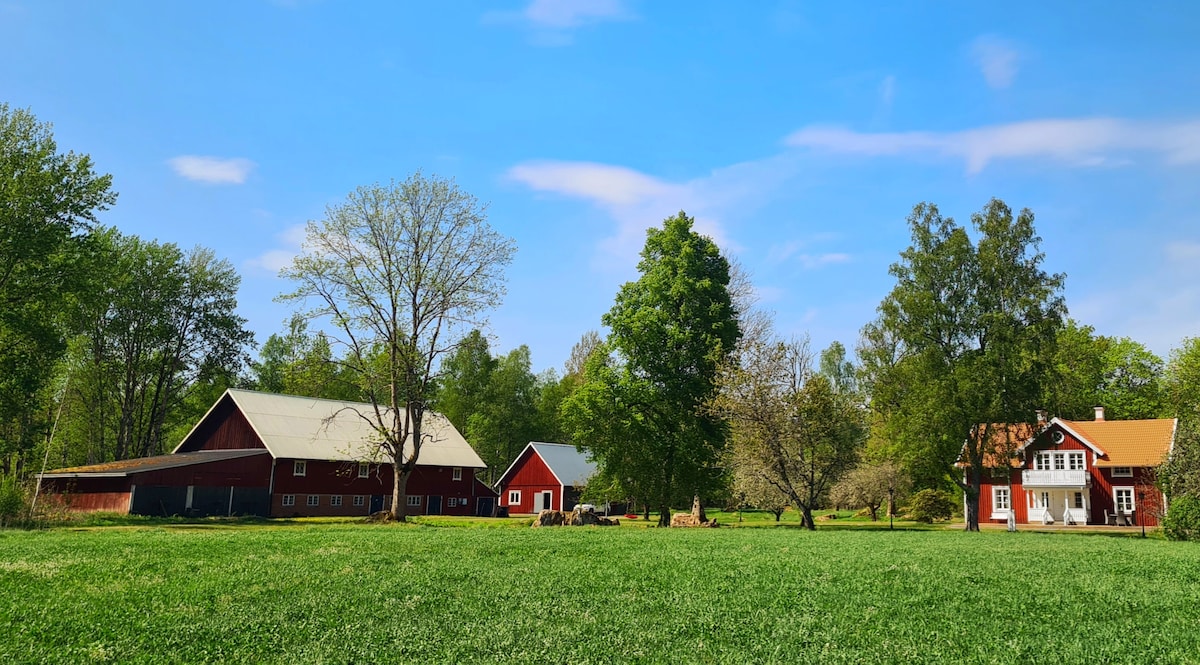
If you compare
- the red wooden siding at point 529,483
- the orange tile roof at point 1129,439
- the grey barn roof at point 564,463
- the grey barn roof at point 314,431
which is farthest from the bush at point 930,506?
the grey barn roof at point 314,431

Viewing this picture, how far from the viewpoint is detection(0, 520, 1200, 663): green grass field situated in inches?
331

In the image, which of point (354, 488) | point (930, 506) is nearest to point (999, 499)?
point (930, 506)

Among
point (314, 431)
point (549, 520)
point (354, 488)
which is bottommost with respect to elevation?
point (549, 520)

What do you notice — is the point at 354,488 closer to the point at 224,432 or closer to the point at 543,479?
the point at 224,432

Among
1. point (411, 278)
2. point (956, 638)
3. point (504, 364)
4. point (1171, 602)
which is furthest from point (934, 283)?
point (504, 364)

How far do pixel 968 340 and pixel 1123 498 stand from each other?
23512mm

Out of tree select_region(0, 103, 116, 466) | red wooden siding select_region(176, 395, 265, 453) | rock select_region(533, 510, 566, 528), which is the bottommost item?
rock select_region(533, 510, 566, 528)

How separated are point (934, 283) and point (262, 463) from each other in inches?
1620

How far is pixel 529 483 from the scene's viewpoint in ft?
219

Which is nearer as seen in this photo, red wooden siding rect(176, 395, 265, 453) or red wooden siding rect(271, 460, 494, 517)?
red wooden siding rect(271, 460, 494, 517)

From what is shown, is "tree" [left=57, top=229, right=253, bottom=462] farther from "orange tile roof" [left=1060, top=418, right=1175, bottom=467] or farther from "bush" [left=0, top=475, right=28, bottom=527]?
"orange tile roof" [left=1060, top=418, right=1175, bottom=467]

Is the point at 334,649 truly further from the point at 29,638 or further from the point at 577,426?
the point at 577,426

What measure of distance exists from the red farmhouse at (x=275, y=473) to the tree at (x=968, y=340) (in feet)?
84.9

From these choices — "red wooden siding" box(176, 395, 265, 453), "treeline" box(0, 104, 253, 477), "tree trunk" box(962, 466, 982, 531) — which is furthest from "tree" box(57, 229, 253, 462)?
"tree trunk" box(962, 466, 982, 531)
